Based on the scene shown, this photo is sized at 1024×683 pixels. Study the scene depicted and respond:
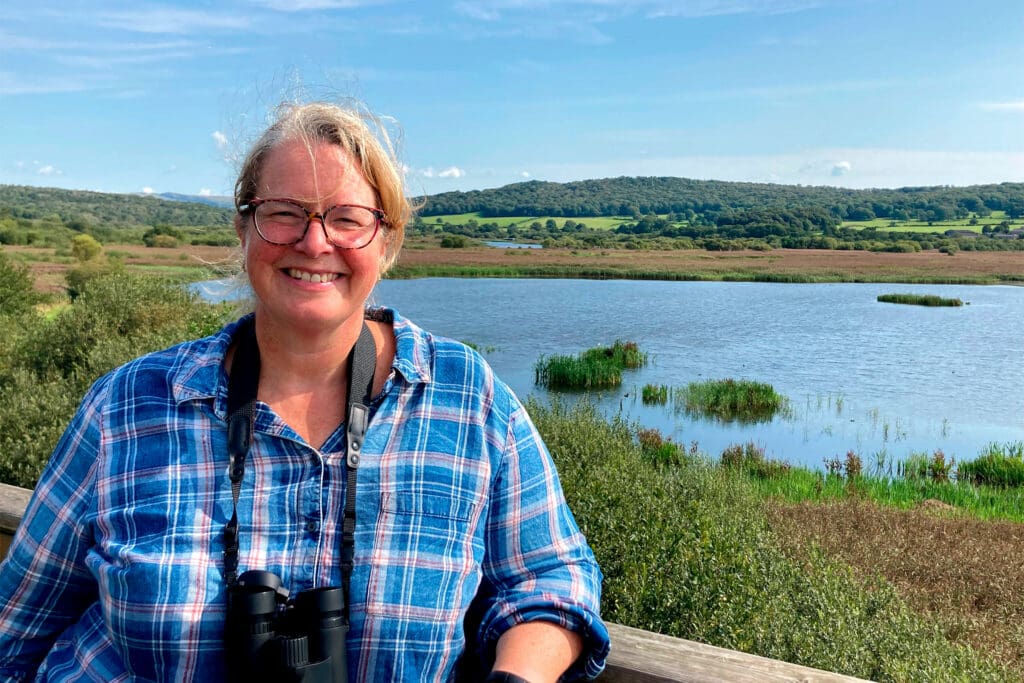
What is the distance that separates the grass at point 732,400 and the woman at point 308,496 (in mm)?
15756

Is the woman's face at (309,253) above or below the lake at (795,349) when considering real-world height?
above

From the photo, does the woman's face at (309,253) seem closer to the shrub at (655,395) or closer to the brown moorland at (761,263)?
the shrub at (655,395)

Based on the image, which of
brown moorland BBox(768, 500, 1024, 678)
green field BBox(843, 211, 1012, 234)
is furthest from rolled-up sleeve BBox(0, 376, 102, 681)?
green field BBox(843, 211, 1012, 234)

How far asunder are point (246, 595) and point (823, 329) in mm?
33422

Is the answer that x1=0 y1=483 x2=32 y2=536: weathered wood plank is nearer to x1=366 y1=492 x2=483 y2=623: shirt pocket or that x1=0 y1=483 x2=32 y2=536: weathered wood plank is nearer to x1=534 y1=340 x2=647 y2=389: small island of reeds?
x1=366 y1=492 x2=483 y2=623: shirt pocket

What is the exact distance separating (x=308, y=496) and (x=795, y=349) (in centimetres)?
2779

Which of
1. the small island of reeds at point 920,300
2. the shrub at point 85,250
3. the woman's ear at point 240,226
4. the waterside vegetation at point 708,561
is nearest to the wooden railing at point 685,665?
the woman's ear at point 240,226

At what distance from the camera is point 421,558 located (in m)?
1.59

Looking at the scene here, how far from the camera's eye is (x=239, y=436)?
1612 millimetres

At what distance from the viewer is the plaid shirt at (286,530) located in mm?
1563

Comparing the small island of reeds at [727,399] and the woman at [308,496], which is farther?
the small island of reeds at [727,399]

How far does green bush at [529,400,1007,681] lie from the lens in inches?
123

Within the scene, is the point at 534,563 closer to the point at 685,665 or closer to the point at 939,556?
the point at 685,665

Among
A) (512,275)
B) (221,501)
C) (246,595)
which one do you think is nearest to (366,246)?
(221,501)
